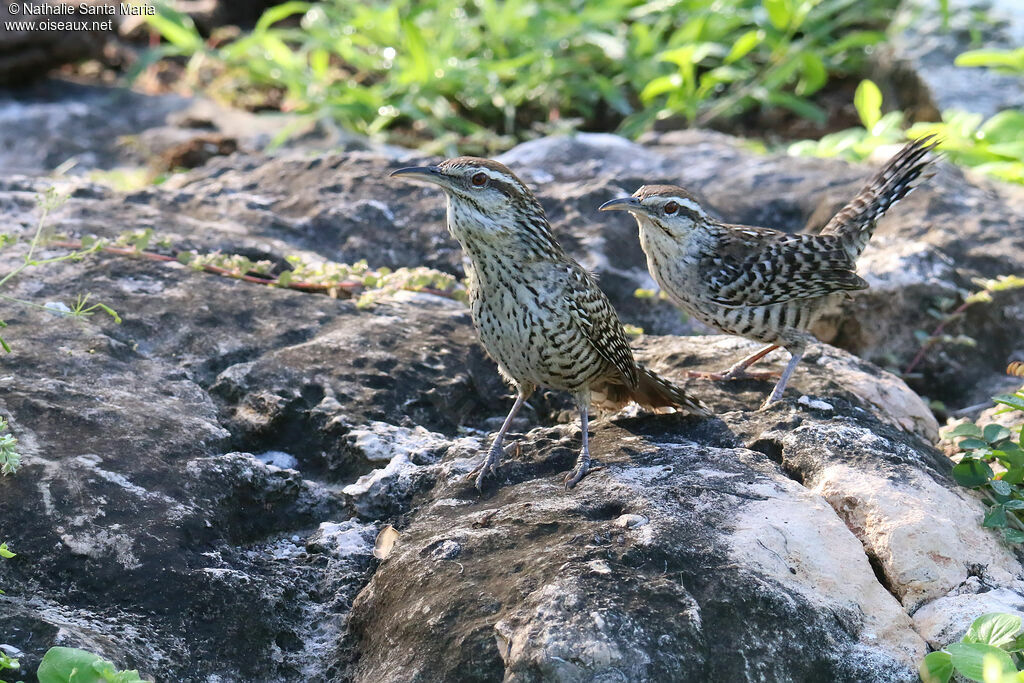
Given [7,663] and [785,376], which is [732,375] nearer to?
[785,376]

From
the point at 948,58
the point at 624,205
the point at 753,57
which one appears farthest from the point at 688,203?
the point at 948,58

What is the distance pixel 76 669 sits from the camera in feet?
8.81

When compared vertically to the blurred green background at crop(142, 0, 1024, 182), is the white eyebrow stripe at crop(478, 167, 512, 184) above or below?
above

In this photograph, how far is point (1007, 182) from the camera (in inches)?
287

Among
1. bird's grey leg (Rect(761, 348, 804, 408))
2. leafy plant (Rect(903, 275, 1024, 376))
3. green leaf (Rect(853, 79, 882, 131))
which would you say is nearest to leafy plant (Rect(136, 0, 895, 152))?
green leaf (Rect(853, 79, 882, 131))

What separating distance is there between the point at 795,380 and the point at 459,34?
17.9 feet

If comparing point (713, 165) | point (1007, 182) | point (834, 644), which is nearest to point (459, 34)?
point (713, 165)

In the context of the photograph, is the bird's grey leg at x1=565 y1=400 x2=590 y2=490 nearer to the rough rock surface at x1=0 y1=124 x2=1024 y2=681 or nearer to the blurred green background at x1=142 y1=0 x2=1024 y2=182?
the rough rock surface at x1=0 y1=124 x2=1024 y2=681

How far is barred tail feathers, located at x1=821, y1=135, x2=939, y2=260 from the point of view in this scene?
5.39 m

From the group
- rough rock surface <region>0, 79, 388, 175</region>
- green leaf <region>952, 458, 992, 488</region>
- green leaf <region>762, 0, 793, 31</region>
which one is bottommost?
rough rock surface <region>0, 79, 388, 175</region>

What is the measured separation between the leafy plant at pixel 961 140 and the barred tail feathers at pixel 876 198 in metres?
2.15

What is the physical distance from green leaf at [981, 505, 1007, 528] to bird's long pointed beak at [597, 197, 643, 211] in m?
2.16

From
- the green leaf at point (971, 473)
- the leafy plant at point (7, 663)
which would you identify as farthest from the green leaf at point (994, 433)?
the leafy plant at point (7, 663)

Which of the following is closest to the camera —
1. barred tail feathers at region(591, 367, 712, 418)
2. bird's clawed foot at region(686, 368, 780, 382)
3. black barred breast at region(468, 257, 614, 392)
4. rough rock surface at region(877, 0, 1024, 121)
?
black barred breast at region(468, 257, 614, 392)
